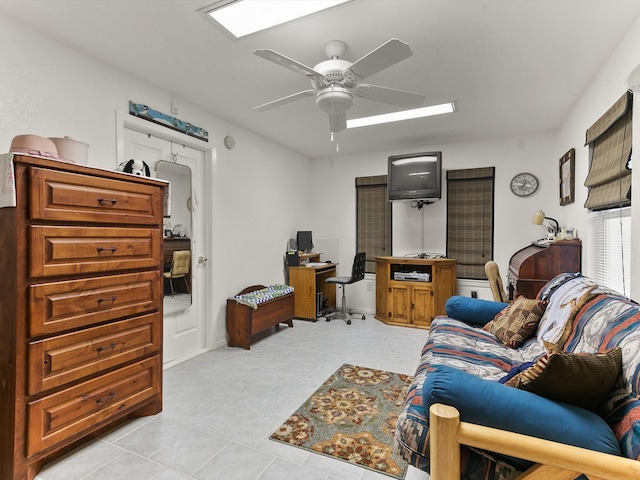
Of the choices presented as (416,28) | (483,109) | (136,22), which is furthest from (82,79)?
(483,109)

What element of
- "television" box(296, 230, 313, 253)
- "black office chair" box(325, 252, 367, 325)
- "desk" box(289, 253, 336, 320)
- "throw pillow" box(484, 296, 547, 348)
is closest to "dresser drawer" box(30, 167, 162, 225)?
"throw pillow" box(484, 296, 547, 348)

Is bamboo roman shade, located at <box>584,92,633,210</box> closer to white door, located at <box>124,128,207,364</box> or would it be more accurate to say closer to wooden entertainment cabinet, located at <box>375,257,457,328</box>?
wooden entertainment cabinet, located at <box>375,257,457,328</box>

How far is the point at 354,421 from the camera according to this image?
2205 millimetres

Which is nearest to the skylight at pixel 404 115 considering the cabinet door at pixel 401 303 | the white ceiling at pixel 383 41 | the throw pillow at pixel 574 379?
the white ceiling at pixel 383 41

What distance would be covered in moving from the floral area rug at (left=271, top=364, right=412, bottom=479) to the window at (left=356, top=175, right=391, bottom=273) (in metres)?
2.62

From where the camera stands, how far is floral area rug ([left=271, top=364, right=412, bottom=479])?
1864mm

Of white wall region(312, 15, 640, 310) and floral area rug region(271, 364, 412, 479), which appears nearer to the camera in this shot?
floral area rug region(271, 364, 412, 479)

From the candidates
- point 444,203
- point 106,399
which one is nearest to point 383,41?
point 106,399

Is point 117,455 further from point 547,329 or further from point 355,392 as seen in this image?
point 547,329

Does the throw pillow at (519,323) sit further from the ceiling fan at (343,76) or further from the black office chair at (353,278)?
the black office chair at (353,278)

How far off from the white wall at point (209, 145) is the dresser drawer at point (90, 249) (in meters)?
0.84

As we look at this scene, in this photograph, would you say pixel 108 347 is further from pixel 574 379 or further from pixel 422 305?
pixel 422 305

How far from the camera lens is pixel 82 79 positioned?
242 cm

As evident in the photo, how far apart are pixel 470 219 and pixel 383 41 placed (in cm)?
321
